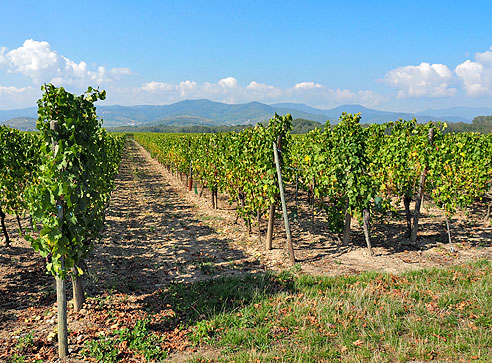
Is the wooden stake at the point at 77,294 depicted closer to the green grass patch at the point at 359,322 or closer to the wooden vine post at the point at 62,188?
the wooden vine post at the point at 62,188

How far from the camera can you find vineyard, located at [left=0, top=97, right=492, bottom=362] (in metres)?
4.82

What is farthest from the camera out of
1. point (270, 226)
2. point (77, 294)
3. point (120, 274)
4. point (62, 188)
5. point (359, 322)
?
point (270, 226)

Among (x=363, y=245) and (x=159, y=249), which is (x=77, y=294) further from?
(x=363, y=245)

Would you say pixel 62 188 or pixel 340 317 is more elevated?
pixel 62 188

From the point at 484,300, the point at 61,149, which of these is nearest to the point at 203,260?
the point at 61,149

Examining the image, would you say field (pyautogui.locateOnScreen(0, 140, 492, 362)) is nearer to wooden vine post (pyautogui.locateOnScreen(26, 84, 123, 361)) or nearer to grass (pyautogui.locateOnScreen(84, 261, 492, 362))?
grass (pyautogui.locateOnScreen(84, 261, 492, 362))

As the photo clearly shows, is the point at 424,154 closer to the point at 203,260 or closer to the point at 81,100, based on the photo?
the point at 203,260

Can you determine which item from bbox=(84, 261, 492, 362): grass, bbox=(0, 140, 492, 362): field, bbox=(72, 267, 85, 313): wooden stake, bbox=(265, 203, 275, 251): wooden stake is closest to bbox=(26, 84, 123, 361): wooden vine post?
bbox=(72, 267, 85, 313): wooden stake

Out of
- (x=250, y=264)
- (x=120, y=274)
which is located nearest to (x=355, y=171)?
(x=250, y=264)

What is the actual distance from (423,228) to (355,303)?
7366 mm

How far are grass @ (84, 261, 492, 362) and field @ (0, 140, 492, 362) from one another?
24 mm

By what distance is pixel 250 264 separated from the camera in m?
8.62

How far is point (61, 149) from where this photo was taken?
484 centimetres

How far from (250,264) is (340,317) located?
11.5 ft
